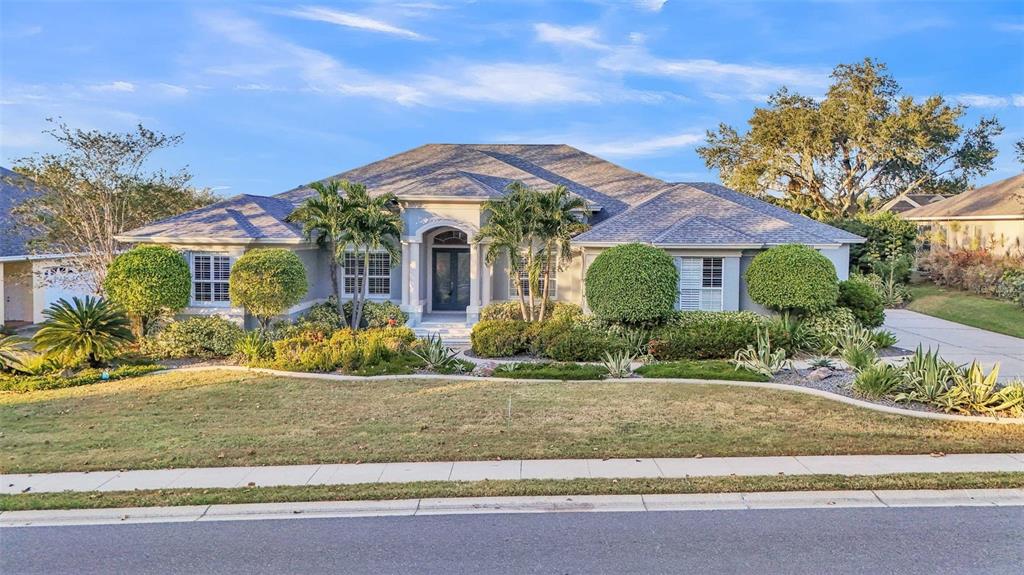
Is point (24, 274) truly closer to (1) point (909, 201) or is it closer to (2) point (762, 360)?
(2) point (762, 360)

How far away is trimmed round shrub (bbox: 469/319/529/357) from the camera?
16.4 meters

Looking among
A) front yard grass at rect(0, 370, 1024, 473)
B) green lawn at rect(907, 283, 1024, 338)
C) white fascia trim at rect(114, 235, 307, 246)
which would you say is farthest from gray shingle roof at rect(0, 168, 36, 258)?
green lawn at rect(907, 283, 1024, 338)

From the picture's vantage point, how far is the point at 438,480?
7918 mm

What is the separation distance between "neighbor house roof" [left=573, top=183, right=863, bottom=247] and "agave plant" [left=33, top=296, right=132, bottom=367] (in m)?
12.3

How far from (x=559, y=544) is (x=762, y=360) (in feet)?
29.7

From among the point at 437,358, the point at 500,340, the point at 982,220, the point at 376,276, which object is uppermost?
the point at 982,220

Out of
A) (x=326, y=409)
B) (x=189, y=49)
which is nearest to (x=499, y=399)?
(x=326, y=409)

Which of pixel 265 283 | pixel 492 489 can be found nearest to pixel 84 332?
pixel 265 283

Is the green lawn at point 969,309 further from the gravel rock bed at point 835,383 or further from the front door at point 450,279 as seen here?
the front door at point 450,279

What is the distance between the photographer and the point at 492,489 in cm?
757

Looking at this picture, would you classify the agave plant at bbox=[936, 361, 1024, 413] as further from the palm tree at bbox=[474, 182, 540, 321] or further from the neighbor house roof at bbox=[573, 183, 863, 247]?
the palm tree at bbox=[474, 182, 540, 321]

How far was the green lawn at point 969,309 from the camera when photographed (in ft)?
71.5

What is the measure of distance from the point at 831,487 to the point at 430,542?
4.69 meters

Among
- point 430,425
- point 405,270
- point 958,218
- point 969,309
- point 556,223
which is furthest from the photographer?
point 958,218
